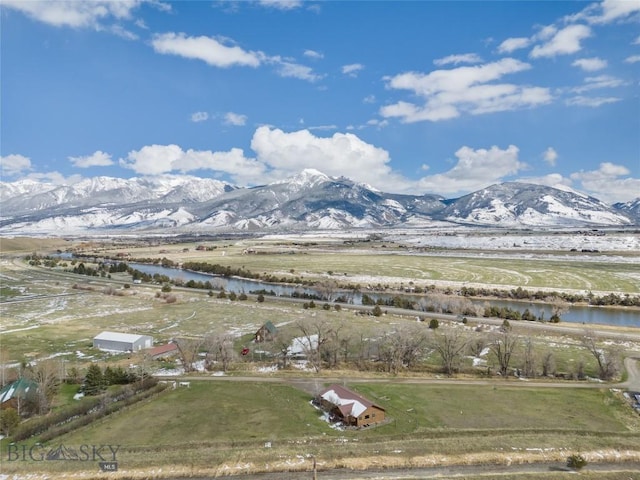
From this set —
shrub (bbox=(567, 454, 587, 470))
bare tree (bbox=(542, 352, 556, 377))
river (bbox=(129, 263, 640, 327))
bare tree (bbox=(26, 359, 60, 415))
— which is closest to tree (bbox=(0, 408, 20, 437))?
bare tree (bbox=(26, 359, 60, 415))

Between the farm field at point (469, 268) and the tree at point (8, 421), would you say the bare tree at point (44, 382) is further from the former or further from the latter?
the farm field at point (469, 268)

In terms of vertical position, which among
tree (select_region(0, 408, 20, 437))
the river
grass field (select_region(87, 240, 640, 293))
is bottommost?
the river

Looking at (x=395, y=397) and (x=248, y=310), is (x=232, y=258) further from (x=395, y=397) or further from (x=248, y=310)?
(x=395, y=397)

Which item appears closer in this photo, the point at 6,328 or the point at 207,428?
the point at 207,428

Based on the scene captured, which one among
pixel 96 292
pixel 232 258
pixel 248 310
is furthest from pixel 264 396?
pixel 232 258

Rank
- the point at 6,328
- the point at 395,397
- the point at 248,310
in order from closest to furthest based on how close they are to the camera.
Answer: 1. the point at 395,397
2. the point at 6,328
3. the point at 248,310

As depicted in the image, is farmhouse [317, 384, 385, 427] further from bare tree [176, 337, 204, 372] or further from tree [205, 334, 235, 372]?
bare tree [176, 337, 204, 372]
